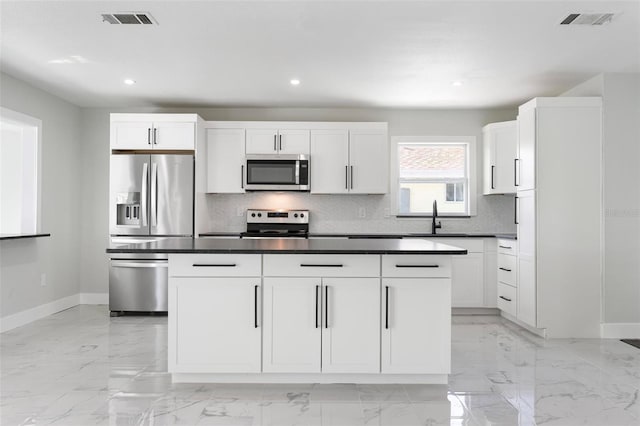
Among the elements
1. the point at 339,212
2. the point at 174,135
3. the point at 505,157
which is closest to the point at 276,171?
the point at 339,212

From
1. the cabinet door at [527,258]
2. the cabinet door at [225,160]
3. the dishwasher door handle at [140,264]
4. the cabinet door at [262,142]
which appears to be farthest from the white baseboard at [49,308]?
the cabinet door at [527,258]

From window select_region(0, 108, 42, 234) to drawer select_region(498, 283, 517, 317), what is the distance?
5.18m

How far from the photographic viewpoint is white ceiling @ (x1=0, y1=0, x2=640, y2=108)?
10.2 feet

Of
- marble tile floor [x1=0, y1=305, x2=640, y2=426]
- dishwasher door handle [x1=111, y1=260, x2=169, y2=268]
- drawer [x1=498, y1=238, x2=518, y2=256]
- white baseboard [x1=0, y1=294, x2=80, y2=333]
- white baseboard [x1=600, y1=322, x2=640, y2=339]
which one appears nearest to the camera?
marble tile floor [x1=0, y1=305, x2=640, y2=426]

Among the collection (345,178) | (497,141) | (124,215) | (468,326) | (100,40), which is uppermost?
(100,40)

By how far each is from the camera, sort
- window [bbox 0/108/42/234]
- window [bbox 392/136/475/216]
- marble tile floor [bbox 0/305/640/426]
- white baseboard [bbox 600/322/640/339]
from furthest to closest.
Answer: window [bbox 392/136/475/216], window [bbox 0/108/42/234], white baseboard [bbox 600/322/640/339], marble tile floor [bbox 0/305/640/426]

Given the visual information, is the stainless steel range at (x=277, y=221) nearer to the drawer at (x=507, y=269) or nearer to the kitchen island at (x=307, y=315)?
the drawer at (x=507, y=269)

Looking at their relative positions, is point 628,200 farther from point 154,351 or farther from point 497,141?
point 154,351

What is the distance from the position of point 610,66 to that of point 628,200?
1.27m

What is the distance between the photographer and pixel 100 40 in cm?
365

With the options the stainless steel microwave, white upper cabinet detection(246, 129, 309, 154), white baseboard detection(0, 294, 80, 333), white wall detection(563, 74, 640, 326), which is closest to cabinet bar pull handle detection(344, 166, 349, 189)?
the stainless steel microwave

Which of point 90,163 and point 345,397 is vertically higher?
point 90,163

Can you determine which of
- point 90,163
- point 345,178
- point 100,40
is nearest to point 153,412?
point 100,40

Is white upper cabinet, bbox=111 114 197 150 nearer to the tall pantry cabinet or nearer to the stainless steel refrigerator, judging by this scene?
the stainless steel refrigerator
